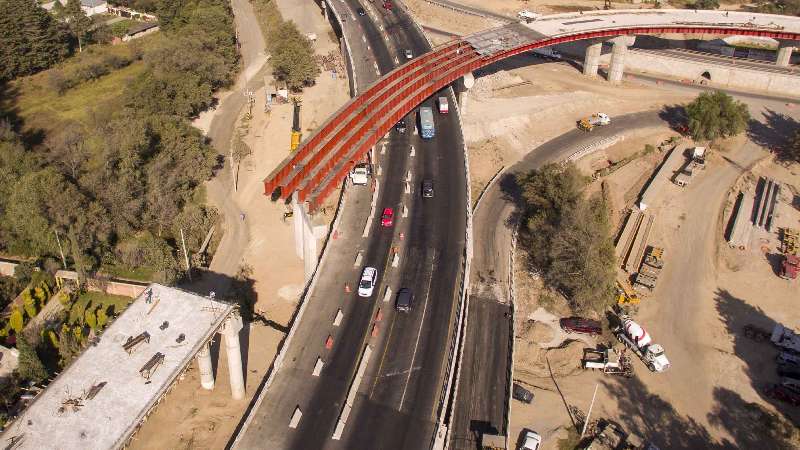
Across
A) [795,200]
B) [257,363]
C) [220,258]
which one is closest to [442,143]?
[220,258]

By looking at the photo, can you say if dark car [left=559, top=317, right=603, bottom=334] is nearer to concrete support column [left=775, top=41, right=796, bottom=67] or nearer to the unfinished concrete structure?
the unfinished concrete structure

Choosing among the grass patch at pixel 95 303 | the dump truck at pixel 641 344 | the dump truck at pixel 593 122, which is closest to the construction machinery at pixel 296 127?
the grass patch at pixel 95 303

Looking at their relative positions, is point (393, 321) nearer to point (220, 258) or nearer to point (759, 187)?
point (220, 258)

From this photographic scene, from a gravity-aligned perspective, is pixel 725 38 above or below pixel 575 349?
above

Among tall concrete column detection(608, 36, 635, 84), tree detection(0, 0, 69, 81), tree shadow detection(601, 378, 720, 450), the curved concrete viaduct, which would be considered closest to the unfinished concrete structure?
the curved concrete viaduct

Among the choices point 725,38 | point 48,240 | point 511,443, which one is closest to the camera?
point 511,443

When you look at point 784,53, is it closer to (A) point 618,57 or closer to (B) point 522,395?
(A) point 618,57
